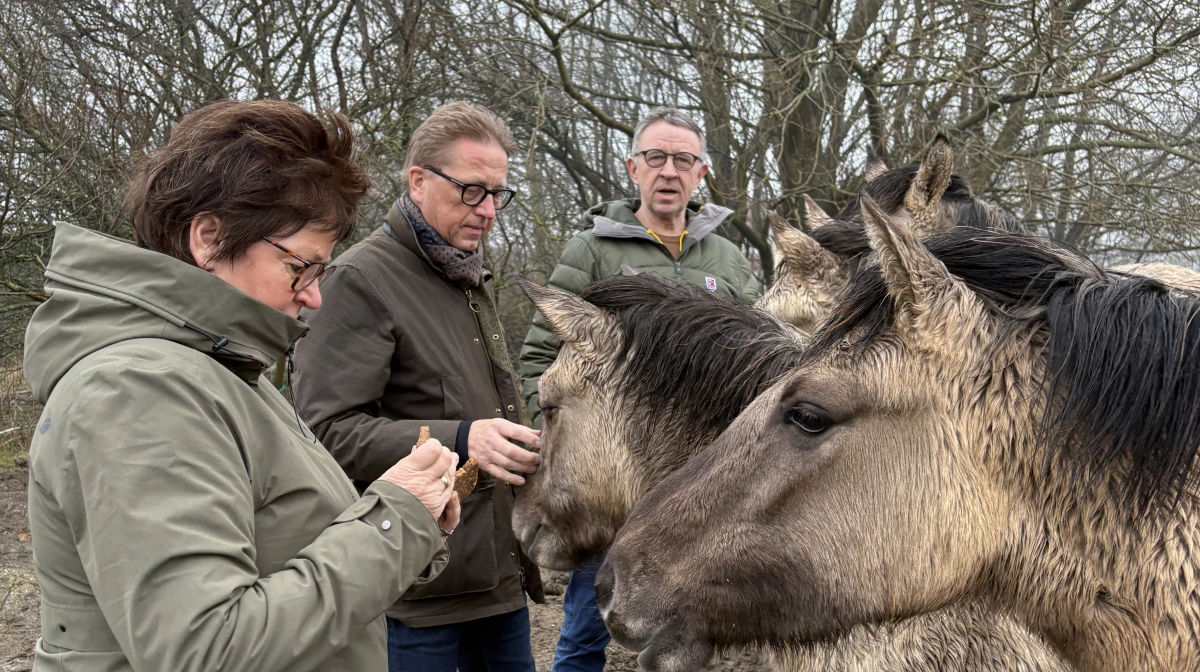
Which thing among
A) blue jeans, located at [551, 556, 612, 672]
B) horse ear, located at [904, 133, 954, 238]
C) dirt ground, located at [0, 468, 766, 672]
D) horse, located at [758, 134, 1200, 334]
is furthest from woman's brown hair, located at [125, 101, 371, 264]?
dirt ground, located at [0, 468, 766, 672]

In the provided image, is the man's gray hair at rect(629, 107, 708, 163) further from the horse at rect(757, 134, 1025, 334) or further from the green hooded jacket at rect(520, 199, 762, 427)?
the horse at rect(757, 134, 1025, 334)

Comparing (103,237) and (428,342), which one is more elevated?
(103,237)

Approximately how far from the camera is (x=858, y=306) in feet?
6.86

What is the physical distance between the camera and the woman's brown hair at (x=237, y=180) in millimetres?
1841

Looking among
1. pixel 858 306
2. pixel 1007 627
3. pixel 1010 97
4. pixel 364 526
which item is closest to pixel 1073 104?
pixel 1010 97

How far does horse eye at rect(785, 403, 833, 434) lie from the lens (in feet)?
6.79

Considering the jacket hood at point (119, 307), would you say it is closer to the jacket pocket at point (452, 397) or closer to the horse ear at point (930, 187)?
the jacket pocket at point (452, 397)

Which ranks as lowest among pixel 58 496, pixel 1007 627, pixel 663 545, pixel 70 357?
pixel 1007 627

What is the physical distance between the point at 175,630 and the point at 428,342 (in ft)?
5.31

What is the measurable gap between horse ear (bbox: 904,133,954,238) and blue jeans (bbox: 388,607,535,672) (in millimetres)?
2718

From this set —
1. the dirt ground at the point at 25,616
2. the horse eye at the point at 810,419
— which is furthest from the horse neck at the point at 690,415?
the dirt ground at the point at 25,616

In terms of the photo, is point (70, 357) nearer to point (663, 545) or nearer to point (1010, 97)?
point (663, 545)

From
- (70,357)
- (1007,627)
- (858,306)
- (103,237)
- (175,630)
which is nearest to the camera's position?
(175,630)

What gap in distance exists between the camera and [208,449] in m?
1.64
